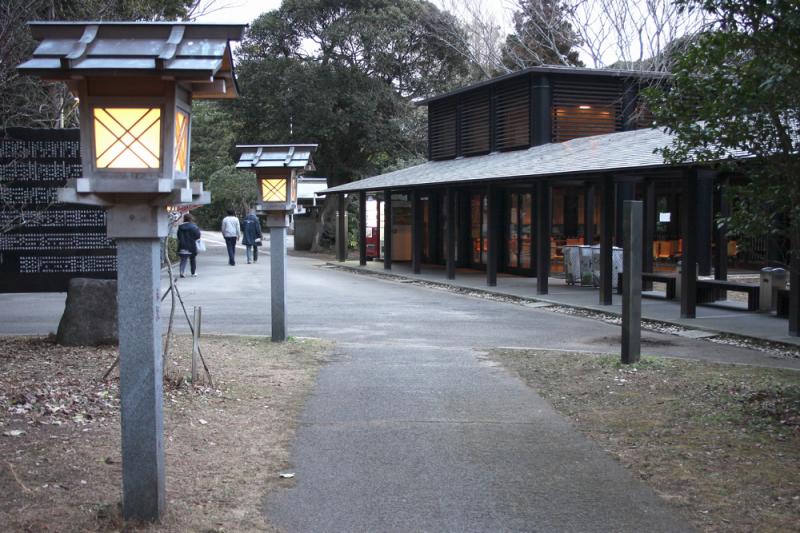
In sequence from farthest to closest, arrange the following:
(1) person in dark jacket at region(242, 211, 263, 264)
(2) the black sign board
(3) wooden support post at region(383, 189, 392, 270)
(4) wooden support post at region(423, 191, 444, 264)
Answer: (1) person in dark jacket at region(242, 211, 263, 264) → (4) wooden support post at region(423, 191, 444, 264) → (3) wooden support post at region(383, 189, 392, 270) → (2) the black sign board

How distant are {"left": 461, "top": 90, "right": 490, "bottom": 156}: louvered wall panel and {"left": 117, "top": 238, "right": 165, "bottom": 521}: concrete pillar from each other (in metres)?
22.7

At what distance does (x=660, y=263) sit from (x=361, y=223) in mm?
11073

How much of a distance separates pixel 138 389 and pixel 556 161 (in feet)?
52.4

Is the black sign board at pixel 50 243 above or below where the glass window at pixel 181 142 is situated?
below

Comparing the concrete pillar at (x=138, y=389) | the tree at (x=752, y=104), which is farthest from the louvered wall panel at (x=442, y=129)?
the concrete pillar at (x=138, y=389)

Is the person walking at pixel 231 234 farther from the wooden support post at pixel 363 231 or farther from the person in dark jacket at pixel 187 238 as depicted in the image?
the person in dark jacket at pixel 187 238

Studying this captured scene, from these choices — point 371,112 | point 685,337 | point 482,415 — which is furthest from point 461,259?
point 482,415

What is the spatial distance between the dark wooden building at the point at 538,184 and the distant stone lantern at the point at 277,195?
22.2ft

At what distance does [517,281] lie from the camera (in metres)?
23.3

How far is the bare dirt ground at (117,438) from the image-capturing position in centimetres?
484

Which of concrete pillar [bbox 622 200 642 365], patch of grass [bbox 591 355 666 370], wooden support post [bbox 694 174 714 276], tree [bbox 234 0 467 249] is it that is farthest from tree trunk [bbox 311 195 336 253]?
concrete pillar [bbox 622 200 642 365]

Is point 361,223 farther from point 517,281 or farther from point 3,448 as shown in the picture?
point 3,448

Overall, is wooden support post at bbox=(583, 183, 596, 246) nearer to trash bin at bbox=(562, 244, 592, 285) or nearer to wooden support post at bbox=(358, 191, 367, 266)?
trash bin at bbox=(562, 244, 592, 285)

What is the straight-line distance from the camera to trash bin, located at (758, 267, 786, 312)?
15320mm
